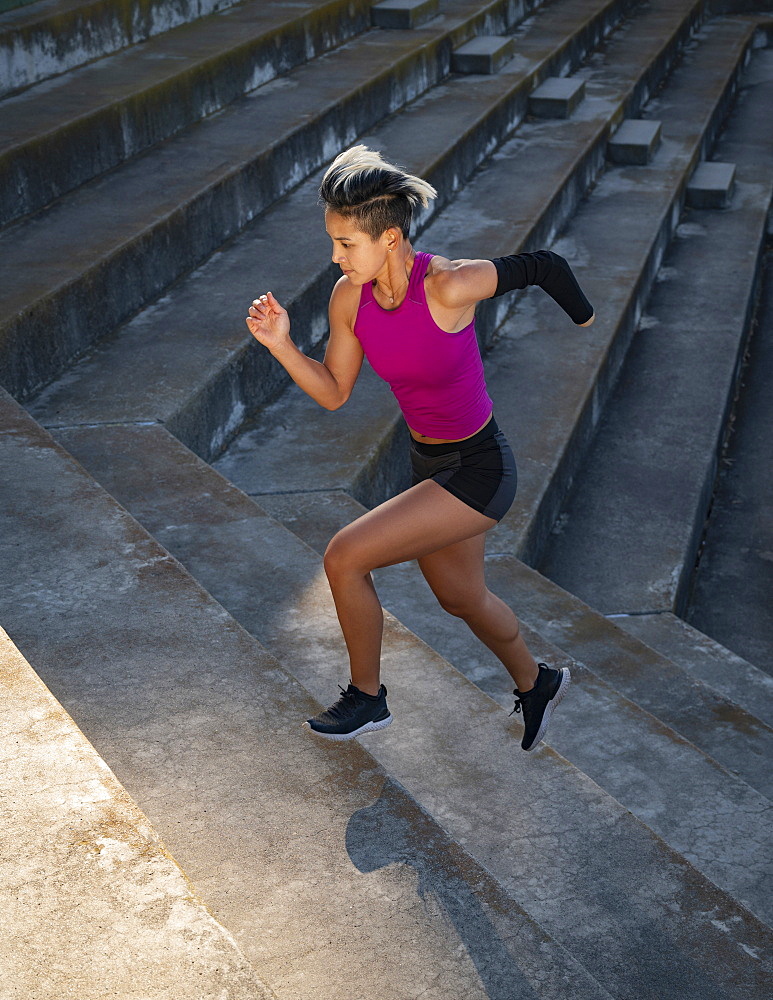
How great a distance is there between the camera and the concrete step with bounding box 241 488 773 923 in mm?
2891

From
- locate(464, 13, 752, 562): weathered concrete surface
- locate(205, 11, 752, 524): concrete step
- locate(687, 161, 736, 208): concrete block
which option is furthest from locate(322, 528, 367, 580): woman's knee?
locate(687, 161, 736, 208): concrete block

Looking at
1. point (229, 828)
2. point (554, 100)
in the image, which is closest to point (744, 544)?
point (229, 828)

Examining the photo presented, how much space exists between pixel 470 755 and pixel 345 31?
7808mm

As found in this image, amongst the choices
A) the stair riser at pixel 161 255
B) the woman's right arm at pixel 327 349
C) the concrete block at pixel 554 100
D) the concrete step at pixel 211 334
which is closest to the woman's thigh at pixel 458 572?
the woman's right arm at pixel 327 349

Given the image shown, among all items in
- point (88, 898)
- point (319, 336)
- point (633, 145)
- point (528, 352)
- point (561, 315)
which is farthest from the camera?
point (633, 145)

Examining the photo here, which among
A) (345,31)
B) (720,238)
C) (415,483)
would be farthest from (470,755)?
(345,31)

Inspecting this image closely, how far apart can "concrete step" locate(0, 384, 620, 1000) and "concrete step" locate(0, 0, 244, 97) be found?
4.15m

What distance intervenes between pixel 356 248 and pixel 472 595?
88cm

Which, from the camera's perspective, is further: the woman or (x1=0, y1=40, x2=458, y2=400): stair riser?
(x1=0, y1=40, x2=458, y2=400): stair riser

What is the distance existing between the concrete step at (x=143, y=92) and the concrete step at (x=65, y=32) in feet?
0.28

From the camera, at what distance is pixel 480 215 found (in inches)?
289

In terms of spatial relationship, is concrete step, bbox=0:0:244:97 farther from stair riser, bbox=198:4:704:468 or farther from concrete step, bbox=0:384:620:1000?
concrete step, bbox=0:384:620:1000

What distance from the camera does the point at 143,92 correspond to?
248 inches

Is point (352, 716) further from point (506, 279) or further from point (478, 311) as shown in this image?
point (478, 311)
